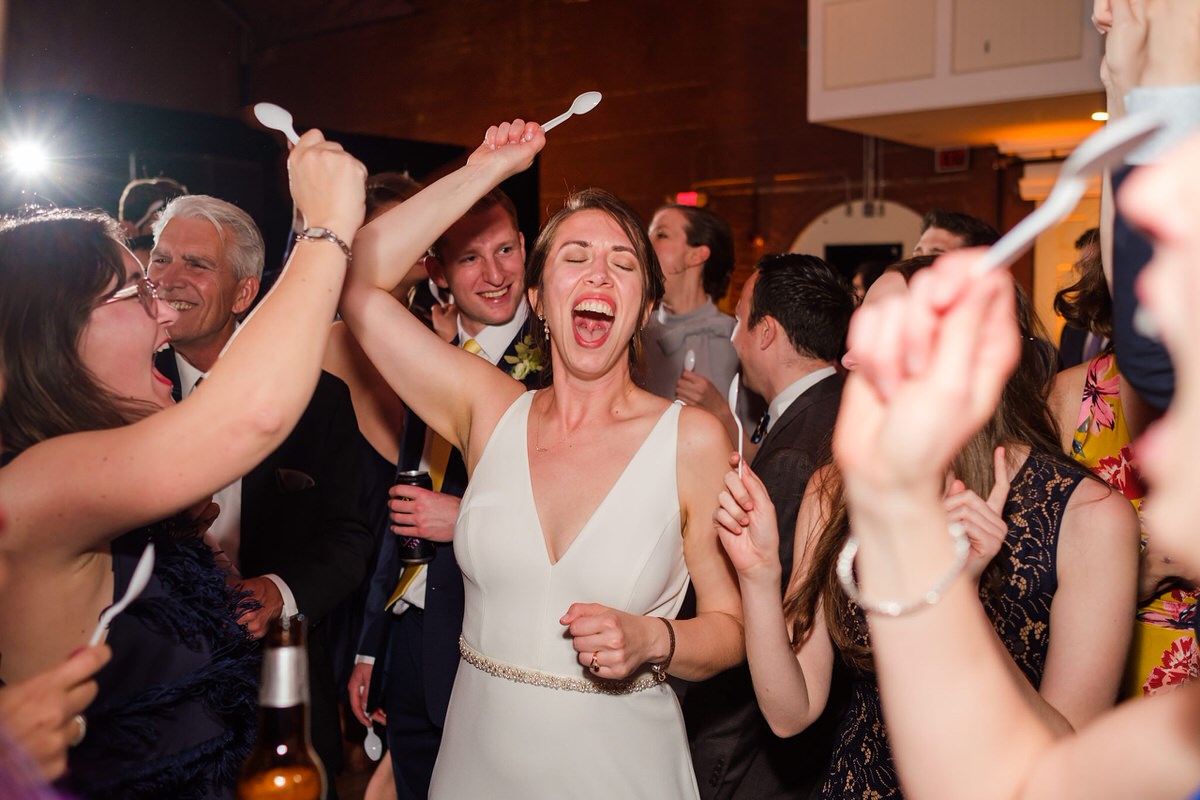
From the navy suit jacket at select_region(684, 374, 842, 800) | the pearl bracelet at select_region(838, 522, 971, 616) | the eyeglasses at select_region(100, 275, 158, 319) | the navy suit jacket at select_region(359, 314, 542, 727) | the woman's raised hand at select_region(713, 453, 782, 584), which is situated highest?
the eyeglasses at select_region(100, 275, 158, 319)

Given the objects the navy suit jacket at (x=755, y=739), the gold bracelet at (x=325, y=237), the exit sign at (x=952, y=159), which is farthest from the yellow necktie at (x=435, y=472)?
the exit sign at (x=952, y=159)

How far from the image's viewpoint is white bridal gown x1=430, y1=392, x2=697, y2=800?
1.69 m

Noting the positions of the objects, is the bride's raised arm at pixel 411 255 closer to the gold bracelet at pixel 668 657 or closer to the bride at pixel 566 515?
the bride at pixel 566 515

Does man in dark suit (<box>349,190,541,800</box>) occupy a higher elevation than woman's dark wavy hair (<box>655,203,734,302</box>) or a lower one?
lower

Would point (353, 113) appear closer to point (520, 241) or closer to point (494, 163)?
point (520, 241)

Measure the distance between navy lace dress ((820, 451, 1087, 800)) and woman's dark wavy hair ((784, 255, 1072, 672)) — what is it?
39 millimetres

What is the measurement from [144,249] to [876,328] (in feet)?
11.5

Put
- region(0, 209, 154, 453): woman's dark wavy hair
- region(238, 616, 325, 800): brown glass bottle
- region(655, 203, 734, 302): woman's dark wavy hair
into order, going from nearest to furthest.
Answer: region(238, 616, 325, 800): brown glass bottle, region(0, 209, 154, 453): woman's dark wavy hair, region(655, 203, 734, 302): woman's dark wavy hair

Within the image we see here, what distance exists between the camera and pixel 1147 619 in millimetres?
1950

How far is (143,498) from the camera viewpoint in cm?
105

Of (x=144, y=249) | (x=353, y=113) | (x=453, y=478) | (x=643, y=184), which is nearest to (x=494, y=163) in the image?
(x=453, y=478)

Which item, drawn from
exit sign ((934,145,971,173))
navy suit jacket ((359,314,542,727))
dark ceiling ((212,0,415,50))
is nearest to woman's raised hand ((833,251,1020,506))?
navy suit jacket ((359,314,542,727))

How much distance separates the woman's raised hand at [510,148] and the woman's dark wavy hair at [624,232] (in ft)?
0.54

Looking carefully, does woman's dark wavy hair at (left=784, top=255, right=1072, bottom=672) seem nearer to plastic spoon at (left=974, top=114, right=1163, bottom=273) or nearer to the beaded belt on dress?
the beaded belt on dress
